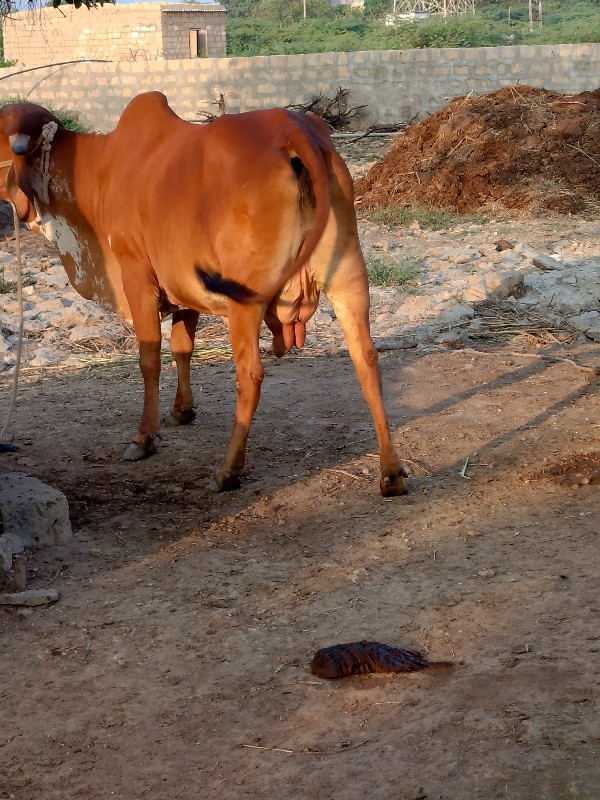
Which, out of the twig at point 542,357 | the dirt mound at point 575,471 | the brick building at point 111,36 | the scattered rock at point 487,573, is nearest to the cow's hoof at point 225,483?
the dirt mound at point 575,471

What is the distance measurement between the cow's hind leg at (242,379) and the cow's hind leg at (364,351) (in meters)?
0.41

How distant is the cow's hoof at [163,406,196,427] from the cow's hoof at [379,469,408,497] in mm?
1669

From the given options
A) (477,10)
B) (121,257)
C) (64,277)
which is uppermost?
(477,10)

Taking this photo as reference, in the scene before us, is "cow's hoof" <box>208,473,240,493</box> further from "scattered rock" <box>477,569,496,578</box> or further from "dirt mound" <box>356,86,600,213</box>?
"dirt mound" <box>356,86,600,213</box>

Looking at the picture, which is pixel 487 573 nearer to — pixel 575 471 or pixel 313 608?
pixel 313 608

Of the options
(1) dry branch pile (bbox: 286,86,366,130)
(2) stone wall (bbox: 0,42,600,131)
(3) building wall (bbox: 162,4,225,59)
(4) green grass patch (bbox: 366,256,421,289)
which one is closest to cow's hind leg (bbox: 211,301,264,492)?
(4) green grass patch (bbox: 366,256,421,289)

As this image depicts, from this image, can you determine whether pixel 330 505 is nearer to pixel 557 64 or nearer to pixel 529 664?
pixel 529 664

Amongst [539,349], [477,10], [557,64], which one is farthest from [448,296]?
[477,10]

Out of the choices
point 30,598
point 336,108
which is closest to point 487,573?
point 30,598

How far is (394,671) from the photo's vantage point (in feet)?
11.6

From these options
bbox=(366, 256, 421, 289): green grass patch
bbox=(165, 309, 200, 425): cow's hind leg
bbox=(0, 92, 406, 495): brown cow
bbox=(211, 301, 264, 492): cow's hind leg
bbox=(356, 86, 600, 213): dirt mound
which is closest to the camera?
bbox=(0, 92, 406, 495): brown cow

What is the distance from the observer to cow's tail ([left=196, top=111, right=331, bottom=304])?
482 centimetres

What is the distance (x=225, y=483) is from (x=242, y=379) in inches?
20.8

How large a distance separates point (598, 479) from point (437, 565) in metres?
1.19
